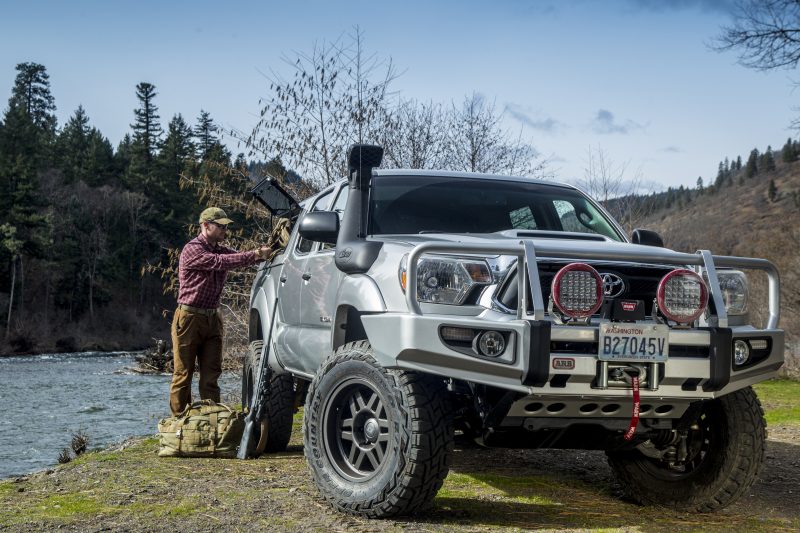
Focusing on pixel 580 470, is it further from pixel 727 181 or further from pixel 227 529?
pixel 727 181

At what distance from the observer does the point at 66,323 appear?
6881 centimetres

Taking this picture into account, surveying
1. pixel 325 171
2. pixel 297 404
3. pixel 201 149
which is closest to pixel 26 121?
pixel 201 149

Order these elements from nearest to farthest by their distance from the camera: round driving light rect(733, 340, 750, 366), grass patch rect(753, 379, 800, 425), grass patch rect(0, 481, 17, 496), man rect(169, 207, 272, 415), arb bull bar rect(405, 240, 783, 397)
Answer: arb bull bar rect(405, 240, 783, 397)
round driving light rect(733, 340, 750, 366)
grass patch rect(0, 481, 17, 496)
man rect(169, 207, 272, 415)
grass patch rect(753, 379, 800, 425)

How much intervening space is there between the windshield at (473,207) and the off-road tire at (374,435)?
110 centimetres

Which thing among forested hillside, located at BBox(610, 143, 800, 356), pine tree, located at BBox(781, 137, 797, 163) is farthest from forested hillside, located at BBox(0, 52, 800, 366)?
pine tree, located at BBox(781, 137, 797, 163)

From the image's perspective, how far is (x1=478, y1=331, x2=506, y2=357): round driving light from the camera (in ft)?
14.0

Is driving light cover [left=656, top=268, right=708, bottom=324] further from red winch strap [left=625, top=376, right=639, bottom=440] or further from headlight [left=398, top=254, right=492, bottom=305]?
headlight [left=398, top=254, right=492, bottom=305]

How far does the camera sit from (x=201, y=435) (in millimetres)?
7145

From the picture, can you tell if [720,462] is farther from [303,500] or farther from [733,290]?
[303,500]

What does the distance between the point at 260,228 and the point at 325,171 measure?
1.40 m

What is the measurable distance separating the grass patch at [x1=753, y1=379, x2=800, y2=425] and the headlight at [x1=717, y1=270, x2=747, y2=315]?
16.9 ft

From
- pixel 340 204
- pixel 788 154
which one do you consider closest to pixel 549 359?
pixel 340 204

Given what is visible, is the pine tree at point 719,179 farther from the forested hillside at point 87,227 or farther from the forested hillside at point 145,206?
the forested hillside at point 87,227

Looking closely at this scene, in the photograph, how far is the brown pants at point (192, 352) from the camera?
8117mm
